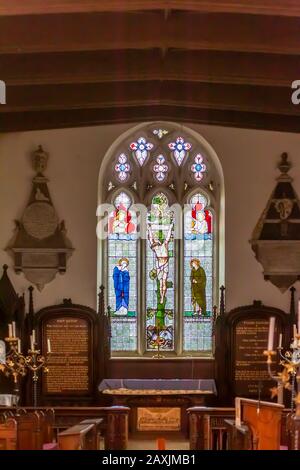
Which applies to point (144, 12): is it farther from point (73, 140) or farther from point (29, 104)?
point (73, 140)

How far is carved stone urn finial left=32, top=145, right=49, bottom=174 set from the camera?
1625 centimetres

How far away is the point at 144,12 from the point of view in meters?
11.3

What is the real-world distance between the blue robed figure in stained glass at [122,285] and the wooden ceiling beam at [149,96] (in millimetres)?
3197

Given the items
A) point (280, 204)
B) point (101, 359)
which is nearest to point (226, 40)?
point (280, 204)

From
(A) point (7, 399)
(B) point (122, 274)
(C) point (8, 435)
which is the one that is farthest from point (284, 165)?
(C) point (8, 435)

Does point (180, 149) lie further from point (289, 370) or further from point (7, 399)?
point (289, 370)

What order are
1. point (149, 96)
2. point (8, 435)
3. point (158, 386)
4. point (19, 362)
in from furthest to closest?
point (158, 386) < point (149, 96) < point (19, 362) < point (8, 435)

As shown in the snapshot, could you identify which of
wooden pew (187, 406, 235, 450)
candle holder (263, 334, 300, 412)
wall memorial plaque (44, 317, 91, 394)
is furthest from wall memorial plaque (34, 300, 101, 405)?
candle holder (263, 334, 300, 412)

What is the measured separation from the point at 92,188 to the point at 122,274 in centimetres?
173

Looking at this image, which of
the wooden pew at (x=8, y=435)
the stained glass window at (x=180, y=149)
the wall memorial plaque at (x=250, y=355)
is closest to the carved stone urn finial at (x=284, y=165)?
the stained glass window at (x=180, y=149)

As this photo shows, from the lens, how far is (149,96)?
15.1 metres

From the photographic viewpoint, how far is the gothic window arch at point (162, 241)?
16.8 meters

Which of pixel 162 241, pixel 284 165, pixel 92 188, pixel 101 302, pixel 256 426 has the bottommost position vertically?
pixel 256 426
